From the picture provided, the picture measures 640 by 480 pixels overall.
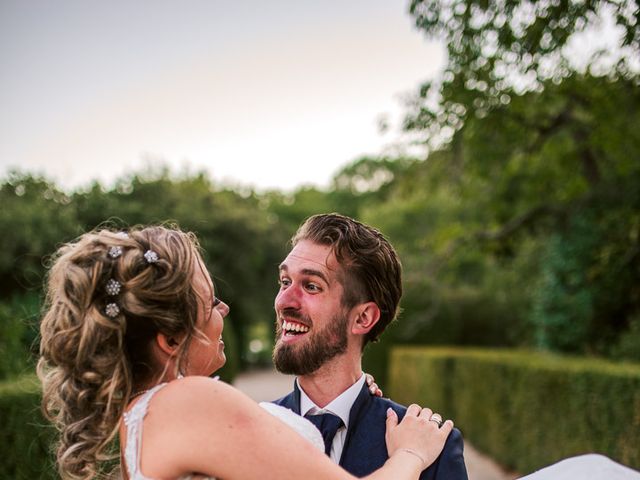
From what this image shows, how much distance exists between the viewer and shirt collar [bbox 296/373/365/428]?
2.50 meters

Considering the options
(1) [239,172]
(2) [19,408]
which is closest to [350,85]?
(2) [19,408]

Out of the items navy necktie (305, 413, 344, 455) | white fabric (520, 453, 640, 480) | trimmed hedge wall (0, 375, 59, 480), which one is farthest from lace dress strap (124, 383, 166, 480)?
trimmed hedge wall (0, 375, 59, 480)

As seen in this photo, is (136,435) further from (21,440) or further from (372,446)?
(21,440)

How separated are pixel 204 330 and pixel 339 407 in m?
0.61

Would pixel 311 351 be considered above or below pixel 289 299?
Answer: below

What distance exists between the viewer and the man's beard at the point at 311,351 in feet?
8.13

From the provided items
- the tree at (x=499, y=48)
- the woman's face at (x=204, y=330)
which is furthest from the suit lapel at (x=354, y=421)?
the tree at (x=499, y=48)

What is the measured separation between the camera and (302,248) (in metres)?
2.58

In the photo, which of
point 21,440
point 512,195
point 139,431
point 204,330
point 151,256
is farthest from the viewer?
point 512,195

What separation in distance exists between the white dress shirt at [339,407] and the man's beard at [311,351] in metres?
0.12

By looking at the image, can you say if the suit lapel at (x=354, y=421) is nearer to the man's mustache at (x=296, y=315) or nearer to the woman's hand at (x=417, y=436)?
the woman's hand at (x=417, y=436)

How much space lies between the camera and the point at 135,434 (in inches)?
78.8

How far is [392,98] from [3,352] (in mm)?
6275

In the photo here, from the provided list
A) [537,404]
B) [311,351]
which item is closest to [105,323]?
[311,351]
